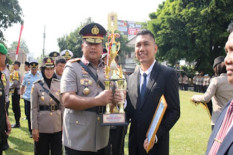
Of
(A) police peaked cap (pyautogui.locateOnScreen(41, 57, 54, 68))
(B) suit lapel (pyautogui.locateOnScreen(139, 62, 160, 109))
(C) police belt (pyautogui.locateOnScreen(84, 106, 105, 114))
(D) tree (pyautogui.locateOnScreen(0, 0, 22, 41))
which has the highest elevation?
(D) tree (pyautogui.locateOnScreen(0, 0, 22, 41))

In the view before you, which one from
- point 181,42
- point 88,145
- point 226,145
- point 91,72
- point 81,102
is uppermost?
point 181,42

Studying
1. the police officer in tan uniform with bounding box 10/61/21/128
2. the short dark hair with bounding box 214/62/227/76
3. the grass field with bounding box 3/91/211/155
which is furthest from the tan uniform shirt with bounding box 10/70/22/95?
the short dark hair with bounding box 214/62/227/76

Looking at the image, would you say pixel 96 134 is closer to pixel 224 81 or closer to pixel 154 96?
pixel 154 96

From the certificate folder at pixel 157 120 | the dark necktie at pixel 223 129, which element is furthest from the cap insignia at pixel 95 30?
the dark necktie at pixel 223 129

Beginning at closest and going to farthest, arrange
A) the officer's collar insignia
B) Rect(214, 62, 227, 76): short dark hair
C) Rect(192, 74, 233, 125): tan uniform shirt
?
the officer's collar insignia → Rect(192, 74, 233, 125): tan uniform shirt → Rect(214, 62, 227, 76): short dark hair

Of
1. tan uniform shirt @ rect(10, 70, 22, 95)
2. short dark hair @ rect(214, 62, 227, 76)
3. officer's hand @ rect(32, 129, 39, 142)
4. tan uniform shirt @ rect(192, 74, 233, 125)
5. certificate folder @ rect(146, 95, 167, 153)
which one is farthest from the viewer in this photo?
tan uniform shirt @ rect(10, 70, 22, 95)

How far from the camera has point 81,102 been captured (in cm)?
219

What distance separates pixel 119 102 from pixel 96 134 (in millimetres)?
434

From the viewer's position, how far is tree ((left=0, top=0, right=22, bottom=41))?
84.7ft

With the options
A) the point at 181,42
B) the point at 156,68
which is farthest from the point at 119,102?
the point at 181,42

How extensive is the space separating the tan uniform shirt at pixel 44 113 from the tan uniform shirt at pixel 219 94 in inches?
103

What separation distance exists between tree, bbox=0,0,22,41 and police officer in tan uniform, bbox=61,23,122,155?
1071 inches

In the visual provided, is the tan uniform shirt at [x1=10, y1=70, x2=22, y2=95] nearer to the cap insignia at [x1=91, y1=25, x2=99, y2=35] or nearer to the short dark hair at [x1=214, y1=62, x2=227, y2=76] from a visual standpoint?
the cap insignia at [x1=91, y1=25, x2=99, y2=35]

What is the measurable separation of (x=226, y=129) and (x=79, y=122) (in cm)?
142
